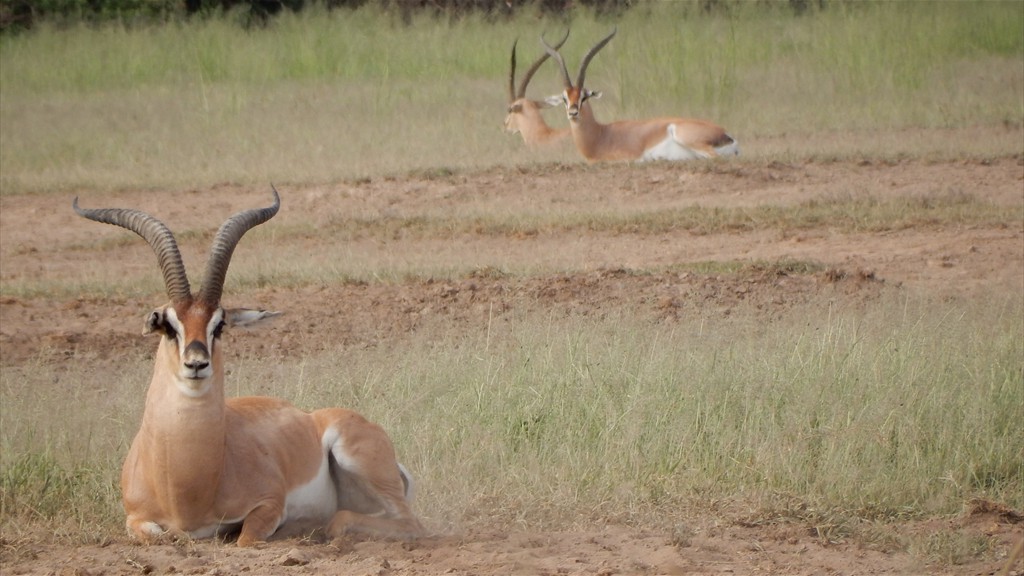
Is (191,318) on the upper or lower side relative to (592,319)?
upper

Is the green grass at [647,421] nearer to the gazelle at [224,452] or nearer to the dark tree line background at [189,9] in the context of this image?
the gazelle at [224,452]

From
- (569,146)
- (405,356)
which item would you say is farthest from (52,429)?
Result: (569,146)

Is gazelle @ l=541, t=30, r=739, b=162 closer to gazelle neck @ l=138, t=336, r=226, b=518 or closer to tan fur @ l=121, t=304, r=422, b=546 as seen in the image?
tan fur @ l=121, t=304, r=422, b=546

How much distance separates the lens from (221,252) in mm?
4664

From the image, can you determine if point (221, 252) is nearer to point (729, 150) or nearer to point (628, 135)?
point (729, 150)

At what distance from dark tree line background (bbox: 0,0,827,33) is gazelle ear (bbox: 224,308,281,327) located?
704 inches

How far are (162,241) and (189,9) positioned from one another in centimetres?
2071

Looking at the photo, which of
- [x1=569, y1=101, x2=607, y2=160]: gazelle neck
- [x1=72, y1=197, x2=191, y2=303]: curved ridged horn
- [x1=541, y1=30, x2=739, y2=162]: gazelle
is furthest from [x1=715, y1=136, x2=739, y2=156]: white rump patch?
[x1=72, y1=197, x2=191, y2=303]: curved ridged horn

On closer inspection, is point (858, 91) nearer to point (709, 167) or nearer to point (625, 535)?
point (709, 167)

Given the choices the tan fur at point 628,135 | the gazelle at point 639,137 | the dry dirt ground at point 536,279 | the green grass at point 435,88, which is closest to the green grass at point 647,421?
the dry dirt ground at point 536,279

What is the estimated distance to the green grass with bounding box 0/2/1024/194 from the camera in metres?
14.5

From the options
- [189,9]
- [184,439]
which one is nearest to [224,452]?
[184,439]

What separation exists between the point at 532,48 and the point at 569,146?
5.17 meters

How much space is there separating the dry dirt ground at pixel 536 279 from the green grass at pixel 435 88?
A: 1155mm
